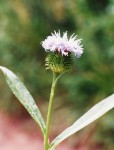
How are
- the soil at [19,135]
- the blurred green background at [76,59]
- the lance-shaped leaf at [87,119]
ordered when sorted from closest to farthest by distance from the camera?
the lance-shaped leaf at [87,119] → the blurred green background at [76,59] → the soil at [19,135]

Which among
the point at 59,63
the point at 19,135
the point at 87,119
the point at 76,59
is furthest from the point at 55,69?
the point at 19,135

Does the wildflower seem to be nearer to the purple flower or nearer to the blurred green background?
the purple flower

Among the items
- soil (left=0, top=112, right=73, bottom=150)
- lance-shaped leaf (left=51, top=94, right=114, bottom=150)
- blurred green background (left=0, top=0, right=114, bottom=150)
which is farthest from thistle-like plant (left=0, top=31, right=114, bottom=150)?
soil (left=0, top=112, right=73, bottom=150)

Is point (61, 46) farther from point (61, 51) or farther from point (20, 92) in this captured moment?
point (20, 92)

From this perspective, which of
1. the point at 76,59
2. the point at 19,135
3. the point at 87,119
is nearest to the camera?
the point at 87,119

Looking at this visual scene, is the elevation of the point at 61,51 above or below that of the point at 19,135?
below

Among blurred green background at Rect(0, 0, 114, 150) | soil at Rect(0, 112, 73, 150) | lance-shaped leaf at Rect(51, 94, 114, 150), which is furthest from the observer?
soil at Rect(0, 112, 73, 150)

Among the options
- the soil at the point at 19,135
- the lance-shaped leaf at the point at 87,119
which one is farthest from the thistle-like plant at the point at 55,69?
the soil at the point at 19,135

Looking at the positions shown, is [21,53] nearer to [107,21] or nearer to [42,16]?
[42,16]

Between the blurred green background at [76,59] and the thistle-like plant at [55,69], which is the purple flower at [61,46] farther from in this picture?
the blurred green background at [76,59]

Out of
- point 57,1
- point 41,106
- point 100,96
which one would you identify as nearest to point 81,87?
point 100,96
